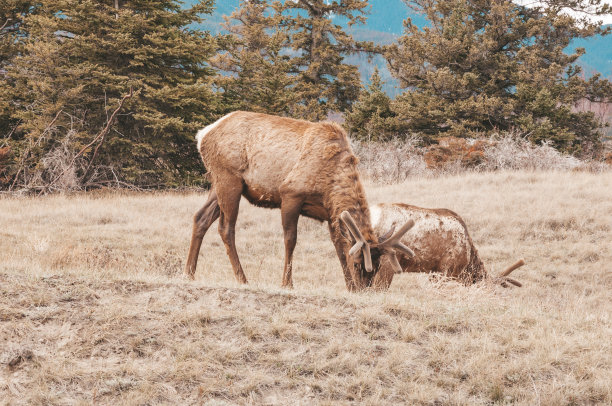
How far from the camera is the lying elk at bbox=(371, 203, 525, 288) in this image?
7.70m

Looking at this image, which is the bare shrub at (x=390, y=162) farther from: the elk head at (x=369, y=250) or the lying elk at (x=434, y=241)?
the elk head at (x=369, y=250)

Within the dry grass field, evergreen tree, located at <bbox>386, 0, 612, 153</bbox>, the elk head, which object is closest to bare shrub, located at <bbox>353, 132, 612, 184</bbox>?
evergreen tree, located at <bbox>386, 0, 612, 153</bbox>

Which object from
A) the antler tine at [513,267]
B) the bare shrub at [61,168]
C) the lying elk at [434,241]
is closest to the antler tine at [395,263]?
the lying elk at [434,241]

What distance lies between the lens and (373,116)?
27641 mm

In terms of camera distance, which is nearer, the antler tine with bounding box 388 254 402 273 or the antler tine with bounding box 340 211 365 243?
the antler tine with bounding box 340 211 365 243

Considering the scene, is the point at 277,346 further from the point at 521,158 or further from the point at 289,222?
the point at 521,158

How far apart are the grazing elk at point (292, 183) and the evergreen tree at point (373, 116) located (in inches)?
783

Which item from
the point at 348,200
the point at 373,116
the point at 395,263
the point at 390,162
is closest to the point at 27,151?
the point at 390,162

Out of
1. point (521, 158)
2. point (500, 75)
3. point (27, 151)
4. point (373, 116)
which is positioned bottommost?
point (27, 151)

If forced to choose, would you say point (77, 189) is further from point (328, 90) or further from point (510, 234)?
point (328, 90)

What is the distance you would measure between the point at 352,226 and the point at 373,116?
72.3ft

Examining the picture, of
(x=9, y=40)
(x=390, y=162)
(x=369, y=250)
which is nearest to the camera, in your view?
(x=369, y=250)

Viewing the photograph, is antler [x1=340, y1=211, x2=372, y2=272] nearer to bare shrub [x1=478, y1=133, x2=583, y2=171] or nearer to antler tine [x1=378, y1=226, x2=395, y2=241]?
antler tine [x1=378, y1=226, x2=395, y2=241]

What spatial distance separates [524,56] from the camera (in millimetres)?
25828
